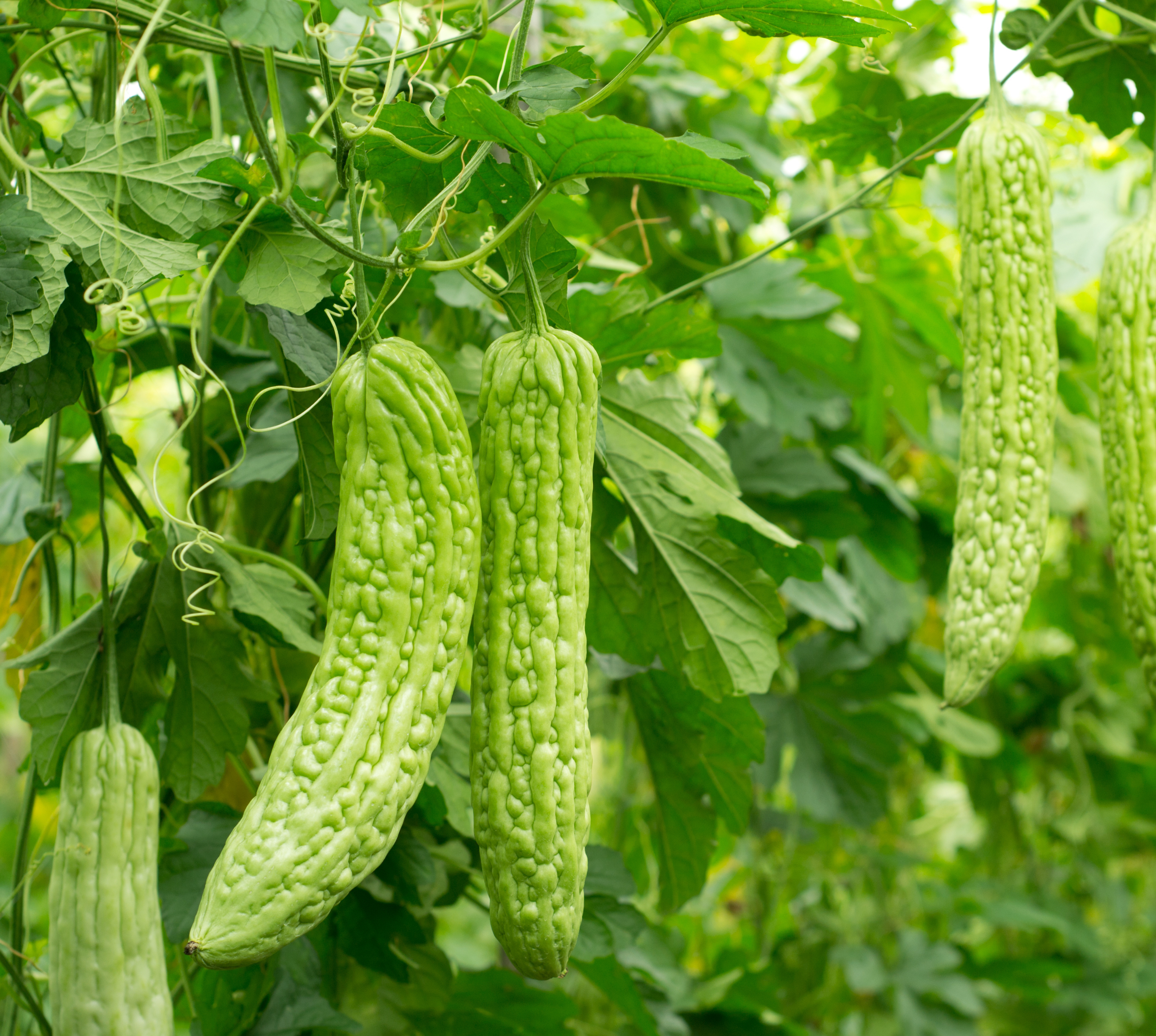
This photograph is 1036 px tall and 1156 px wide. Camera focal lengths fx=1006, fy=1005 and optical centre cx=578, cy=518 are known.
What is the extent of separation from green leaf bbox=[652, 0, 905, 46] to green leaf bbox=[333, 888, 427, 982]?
832 mm

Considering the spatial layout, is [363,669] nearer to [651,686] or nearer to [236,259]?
[236,259]

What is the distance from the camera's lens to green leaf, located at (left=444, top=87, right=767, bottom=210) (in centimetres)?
58

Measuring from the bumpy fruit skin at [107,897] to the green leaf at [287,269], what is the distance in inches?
14.6

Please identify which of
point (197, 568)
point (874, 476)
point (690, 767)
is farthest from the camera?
point (874, 476)

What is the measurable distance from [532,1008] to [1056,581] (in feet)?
5.29

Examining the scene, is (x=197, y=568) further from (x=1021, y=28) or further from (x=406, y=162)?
(x=1021, y=28)

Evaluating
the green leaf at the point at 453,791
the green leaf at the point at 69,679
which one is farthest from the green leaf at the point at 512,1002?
the green leaf at the point at 69,679

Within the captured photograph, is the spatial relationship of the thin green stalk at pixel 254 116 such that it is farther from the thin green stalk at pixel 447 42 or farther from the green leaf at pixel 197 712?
the green leaf at pixel 197 712

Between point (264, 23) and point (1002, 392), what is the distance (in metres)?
0.66

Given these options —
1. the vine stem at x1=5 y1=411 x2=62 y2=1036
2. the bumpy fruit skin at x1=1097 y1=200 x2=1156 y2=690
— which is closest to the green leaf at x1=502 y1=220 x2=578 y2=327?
the vine stem at x1=5 y1=411 x2=62 y2=1036

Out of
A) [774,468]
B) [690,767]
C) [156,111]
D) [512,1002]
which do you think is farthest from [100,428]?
[774,468]

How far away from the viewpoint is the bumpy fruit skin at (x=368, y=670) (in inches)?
20.5

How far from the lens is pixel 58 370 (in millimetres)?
762

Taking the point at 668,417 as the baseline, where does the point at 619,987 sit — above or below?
below
